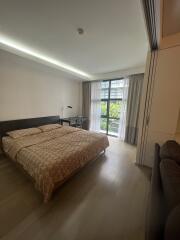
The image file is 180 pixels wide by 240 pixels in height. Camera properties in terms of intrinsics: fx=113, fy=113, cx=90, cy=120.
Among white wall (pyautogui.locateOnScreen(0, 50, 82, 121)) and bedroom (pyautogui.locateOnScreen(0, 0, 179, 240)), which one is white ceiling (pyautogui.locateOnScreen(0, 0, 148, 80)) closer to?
bedroom (pyautogui.locateOnScreen(0, 0, 179, 240))

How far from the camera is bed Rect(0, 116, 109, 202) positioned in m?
1.70

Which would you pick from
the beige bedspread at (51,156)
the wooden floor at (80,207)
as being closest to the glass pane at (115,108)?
the beige bedspread at (51,156)

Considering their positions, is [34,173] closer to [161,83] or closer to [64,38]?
[64,38]

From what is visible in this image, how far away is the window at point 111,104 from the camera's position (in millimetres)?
4656

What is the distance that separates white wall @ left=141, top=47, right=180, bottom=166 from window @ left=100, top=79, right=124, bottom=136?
7.27 feet

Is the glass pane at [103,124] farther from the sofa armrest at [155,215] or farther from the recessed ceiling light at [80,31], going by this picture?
the sofa armrest at [155,215]

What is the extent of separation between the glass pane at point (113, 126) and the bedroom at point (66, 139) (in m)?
0.74

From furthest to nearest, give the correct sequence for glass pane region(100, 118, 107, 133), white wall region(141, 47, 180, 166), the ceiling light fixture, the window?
glass pane region(100, 118, 107, 133) < the window < the ceiling light fixture < white wall region(141, 47, 180, 166)

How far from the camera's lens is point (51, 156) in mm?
1949

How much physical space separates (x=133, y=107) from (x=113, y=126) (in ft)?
4.42

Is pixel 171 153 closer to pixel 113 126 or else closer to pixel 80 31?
pixel 80 31

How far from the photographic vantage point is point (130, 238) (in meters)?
1.29

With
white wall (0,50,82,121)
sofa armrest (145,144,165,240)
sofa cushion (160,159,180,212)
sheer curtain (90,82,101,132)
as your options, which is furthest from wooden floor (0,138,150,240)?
sheer curtain (90,82,101,132)

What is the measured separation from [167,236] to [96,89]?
4890 millimetres
